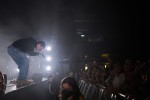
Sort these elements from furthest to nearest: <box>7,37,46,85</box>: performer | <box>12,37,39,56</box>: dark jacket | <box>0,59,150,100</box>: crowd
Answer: <box>12,37,39,56</box>: dark jacket → <box>7,37,46,85</box>: performer → <box>0,59,150,100</box>: crowd

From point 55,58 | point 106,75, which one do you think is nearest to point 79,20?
point 55,58

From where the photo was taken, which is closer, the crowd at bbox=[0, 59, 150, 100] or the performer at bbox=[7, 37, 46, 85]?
the crowd at bbox=[0, 59, 150, 100]

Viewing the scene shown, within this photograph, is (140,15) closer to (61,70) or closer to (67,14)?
(67,14)

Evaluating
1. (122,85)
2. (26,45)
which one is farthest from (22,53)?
(122,85)

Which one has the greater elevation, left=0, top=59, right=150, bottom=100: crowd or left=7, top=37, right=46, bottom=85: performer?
left=7, top=37, right=46, bottom=85: performer

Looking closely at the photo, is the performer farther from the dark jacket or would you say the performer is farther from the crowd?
the crowd

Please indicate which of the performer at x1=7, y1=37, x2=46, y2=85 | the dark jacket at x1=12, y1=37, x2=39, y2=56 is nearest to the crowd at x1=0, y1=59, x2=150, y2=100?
the performer at x1=7, y1=37, x2=46, y2=85

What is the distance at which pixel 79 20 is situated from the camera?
28.9m

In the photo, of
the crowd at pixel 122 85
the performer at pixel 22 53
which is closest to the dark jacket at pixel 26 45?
the performer at pixel 22 53

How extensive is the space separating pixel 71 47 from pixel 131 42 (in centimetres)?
789

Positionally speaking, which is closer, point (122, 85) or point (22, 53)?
point (122, 85)

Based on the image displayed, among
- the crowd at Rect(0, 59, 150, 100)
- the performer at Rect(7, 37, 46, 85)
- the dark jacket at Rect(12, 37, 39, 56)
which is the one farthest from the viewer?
the dark jacket at Rect(12, 37, 39, 56)

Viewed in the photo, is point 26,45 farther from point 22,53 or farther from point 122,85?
point 122,85

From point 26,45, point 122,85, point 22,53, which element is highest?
point 26,45
